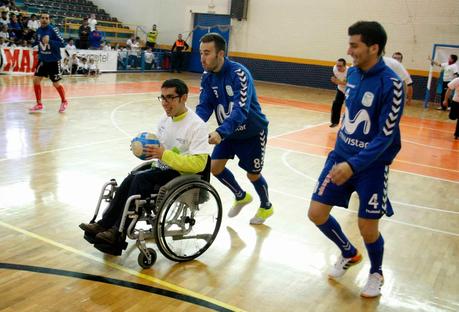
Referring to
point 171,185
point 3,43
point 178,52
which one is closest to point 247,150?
point 171,185

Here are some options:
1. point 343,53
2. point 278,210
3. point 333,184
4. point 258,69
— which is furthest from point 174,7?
point 333,184

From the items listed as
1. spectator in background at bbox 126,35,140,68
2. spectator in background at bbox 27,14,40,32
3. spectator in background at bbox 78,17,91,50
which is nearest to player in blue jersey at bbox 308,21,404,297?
spectator in background at bbox 27,14,40,32

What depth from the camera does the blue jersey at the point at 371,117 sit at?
278 cm

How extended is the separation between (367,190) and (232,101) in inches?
55.2

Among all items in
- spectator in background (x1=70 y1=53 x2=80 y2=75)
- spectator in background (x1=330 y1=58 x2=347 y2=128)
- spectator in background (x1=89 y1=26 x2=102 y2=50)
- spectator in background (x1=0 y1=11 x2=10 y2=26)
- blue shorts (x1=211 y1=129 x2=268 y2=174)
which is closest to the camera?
blue shorts (x1=211 y1=129 x2=268 y2=174)

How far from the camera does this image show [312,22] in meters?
19.5

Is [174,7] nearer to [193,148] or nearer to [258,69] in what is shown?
[258,69]

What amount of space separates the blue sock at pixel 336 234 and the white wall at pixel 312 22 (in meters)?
15.5

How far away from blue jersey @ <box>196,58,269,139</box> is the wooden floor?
0.85 m

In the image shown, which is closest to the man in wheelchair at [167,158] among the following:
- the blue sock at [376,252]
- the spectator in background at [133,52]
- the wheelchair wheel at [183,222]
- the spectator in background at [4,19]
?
the wheelchair wheel at [183,222]

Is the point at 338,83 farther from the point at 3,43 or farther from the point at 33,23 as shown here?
the point at 33,23

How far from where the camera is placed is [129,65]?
18609mm

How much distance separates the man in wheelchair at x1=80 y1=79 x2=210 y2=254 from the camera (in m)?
3.16

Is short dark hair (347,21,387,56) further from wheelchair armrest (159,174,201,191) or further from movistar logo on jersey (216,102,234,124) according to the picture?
movistar logo on jersey (216,102,234,124)
